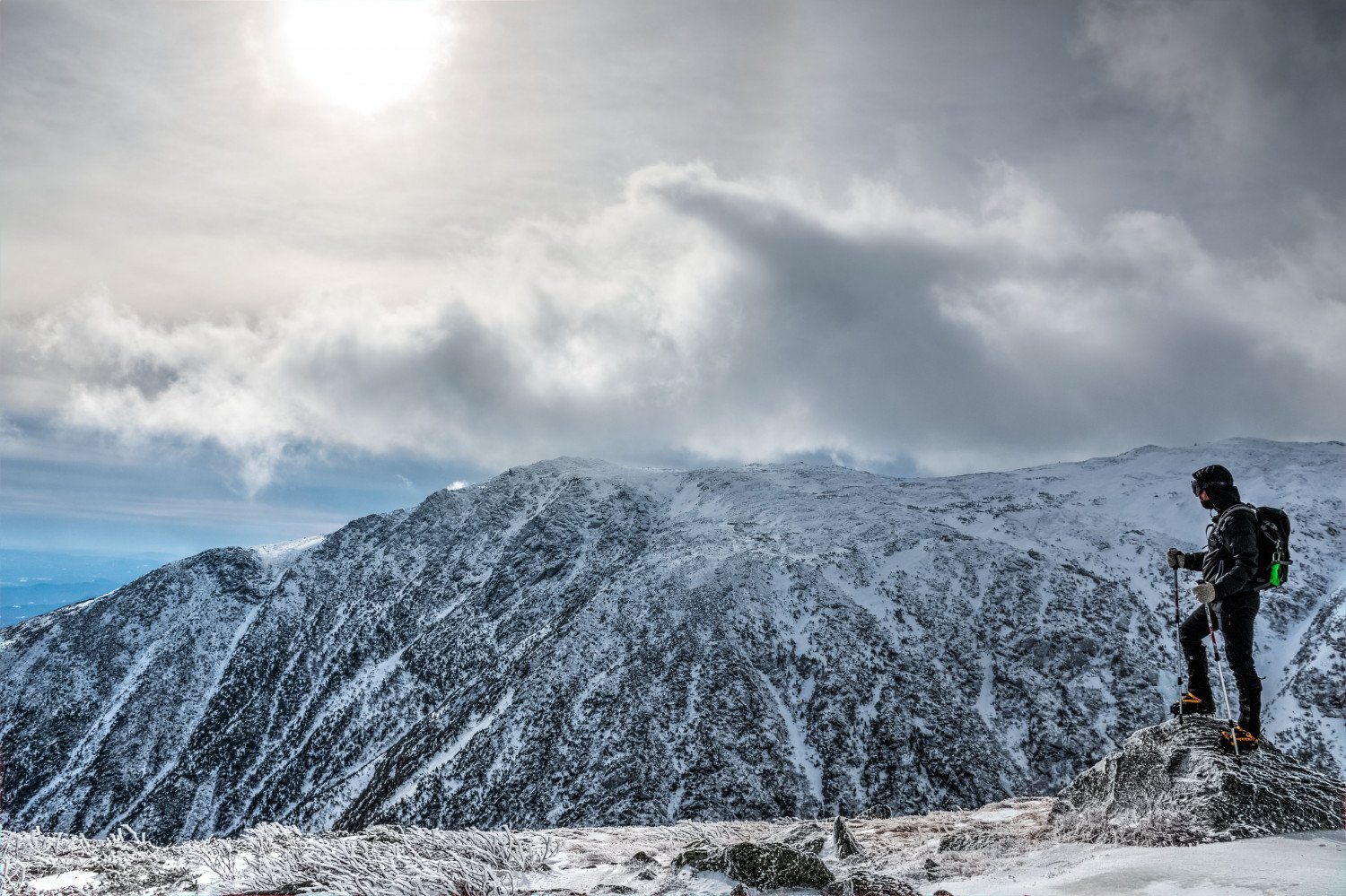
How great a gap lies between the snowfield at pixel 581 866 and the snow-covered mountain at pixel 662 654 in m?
30.6

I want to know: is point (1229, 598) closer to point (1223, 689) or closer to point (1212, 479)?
point (1223, 689)

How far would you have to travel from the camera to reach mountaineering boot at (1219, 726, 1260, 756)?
22.9ft

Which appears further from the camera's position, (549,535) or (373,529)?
(373,529)

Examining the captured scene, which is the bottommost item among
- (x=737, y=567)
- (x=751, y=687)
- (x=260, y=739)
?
(x=260, y=739)

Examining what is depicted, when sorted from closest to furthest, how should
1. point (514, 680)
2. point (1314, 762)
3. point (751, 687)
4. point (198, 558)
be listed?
point (1314, 762) → point (751, 687) → point (514, 680) → point (198, 558)

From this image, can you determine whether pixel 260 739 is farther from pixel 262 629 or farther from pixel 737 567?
pixel 737 567

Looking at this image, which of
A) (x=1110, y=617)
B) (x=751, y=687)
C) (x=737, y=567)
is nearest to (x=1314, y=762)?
(x=1110, y=617)

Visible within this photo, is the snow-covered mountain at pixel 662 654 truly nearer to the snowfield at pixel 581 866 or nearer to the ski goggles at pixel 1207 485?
the snowfield at pixel 581 866

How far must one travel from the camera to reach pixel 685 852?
6.54m

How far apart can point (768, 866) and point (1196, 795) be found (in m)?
4.14

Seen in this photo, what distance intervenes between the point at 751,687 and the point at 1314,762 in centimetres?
2607

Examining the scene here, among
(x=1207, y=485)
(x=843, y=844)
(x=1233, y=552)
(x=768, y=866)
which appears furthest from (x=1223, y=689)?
(x=768, y=866)

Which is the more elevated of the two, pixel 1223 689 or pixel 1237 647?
pixel 1237 647

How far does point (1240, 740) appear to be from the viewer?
701 cm
